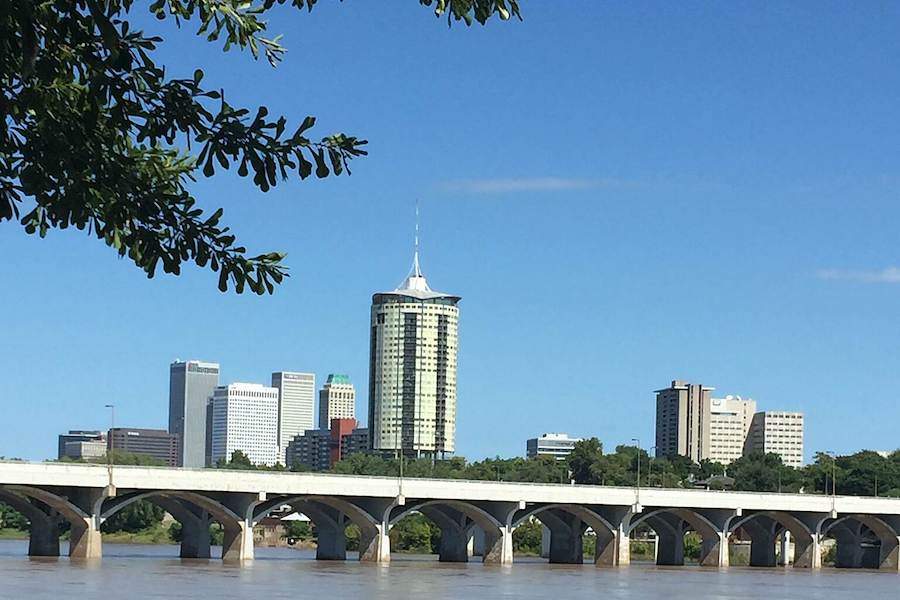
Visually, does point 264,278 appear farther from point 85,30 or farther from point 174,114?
point 85,30

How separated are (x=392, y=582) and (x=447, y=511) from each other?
3191 cm

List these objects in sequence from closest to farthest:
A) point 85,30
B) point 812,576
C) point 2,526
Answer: point 85,30 → point 812,576 → point 2,526

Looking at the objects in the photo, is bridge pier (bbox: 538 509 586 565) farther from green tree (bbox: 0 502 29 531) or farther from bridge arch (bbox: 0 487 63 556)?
green tree (bbox: 0 502 29 531)

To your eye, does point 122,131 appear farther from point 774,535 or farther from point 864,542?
point 864,542

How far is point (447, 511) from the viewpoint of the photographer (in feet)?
329

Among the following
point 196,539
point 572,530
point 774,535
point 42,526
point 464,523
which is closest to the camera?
point 42,526

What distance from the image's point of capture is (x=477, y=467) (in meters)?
176

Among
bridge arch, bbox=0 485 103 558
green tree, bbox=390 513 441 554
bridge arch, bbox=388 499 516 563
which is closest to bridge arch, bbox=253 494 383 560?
bridge arch, bbox=388 499 516 563

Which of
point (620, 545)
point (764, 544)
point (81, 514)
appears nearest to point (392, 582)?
point (81, 514)

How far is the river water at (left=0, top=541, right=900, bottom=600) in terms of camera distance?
186 feet

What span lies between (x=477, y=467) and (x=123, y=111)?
545 ft

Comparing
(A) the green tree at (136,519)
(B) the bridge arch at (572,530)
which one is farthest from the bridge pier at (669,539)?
(A) the green tree at (136,519)

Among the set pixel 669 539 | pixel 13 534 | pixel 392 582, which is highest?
pixel 392 582

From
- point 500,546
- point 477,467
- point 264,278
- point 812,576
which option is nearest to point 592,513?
point 500,546
